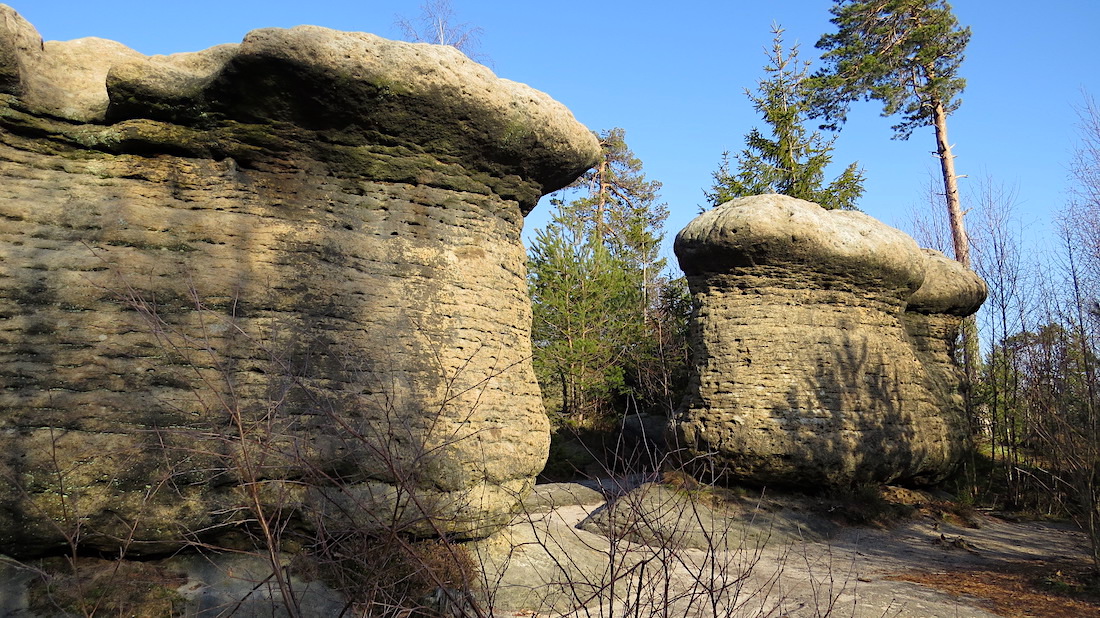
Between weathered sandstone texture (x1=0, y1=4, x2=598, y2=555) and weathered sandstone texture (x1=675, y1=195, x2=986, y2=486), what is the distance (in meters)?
4.18

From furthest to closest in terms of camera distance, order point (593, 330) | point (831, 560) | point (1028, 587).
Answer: point (593, 330) < point (1028, 587) < point (831, 560)

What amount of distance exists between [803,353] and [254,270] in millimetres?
7240

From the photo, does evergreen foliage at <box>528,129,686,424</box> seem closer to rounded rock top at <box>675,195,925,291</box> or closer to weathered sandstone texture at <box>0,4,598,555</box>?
rounded rock top at <box>675,195,925,291</box>

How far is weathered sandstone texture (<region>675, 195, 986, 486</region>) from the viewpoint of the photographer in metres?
9.27

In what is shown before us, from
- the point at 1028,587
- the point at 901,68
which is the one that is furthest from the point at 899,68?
the point at 1028,587

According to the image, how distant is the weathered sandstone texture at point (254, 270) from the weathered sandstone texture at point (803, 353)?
Result: 4176mm

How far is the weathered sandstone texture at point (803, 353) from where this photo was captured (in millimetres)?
9273

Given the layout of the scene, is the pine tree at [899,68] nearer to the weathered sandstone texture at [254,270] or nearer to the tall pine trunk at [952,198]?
the tall pine trunk at [952,198]

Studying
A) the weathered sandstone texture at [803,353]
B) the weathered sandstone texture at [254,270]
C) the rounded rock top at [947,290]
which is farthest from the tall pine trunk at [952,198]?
the weathered sandstone texture at [254,270]

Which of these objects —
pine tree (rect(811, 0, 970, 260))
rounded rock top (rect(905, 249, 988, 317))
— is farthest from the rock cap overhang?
pine tree (rect(811, 0, 970, 260))

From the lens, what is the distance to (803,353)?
949cm

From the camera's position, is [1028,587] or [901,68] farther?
[901,68]


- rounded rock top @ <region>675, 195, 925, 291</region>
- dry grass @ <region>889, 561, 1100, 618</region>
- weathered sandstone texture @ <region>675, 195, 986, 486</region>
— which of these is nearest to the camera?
dry grass @ <region>889, 561, 1100, 618</region>

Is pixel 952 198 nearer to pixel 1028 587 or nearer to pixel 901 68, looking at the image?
pixel 901 68
